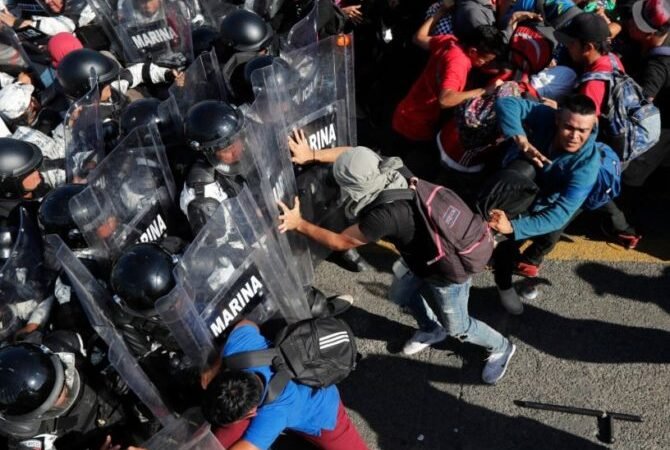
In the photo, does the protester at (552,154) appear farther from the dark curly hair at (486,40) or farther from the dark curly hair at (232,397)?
the dark curly hair at (232,397)

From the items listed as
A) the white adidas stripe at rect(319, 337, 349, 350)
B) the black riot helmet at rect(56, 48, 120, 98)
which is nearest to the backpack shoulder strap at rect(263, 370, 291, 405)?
the white adidas stripe at rect(319, 337, 349, 350)

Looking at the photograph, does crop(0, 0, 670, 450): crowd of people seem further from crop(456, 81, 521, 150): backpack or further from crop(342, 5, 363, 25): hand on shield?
crop(342, 5, 363, 25): hand on shield

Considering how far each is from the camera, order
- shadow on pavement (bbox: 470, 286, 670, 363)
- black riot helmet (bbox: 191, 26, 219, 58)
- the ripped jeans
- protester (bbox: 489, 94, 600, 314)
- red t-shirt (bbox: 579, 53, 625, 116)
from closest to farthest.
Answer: protester (bbox: 489, 94, 600, 314), the ripped jeans, red t-shirt (bbox: 579, 53, 625, 116), shadow on pavement (bbox: 470, 286, 670, 363), black riot helmet (bbox: 191, 26, 219, 58)

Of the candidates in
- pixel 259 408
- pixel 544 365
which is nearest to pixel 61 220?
pixel 259 408

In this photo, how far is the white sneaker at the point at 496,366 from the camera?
3906 millimetres

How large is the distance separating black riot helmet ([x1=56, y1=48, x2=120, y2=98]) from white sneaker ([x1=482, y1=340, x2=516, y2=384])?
→ 3542mm

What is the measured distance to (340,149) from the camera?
4.04 m

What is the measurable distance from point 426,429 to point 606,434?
1044 mm

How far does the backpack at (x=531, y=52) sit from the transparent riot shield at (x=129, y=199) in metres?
2.46

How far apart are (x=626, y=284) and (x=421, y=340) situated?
60.7 inches

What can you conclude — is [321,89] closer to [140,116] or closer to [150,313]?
[140,116]

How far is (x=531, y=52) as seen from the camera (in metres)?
4.23

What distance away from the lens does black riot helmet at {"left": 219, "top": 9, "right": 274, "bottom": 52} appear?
4.88m

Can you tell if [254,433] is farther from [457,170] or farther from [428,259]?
[457,170]
